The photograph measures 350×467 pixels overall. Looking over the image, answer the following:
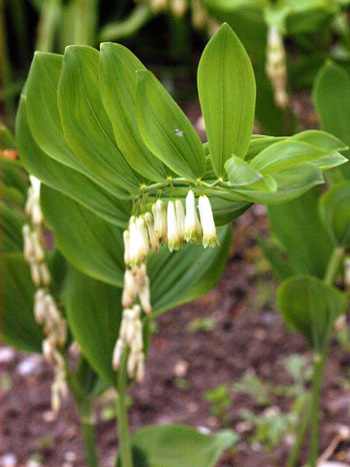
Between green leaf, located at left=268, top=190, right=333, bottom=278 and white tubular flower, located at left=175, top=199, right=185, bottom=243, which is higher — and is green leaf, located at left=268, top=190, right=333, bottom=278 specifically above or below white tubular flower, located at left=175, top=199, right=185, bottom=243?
below

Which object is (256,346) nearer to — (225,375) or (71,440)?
(225,375)

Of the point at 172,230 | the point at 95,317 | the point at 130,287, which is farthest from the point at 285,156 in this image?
the point at 95,317

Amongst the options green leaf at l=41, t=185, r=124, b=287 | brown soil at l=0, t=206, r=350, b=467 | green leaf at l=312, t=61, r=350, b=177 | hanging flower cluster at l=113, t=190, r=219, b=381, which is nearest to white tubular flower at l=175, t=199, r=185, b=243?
hanging flower cluster at l=113, t=190, r=219, b=381

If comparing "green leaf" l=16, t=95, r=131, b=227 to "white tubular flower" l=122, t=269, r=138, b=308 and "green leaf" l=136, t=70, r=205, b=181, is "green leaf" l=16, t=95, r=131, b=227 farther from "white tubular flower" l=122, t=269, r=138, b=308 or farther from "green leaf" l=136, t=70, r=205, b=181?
"green leaf" l=136, t=70, r=205, b=181

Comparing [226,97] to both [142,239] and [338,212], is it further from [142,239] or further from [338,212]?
[338,212]

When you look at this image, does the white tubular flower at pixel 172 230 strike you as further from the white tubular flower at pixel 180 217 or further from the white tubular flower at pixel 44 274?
the white tubular flower at pixel 44 274

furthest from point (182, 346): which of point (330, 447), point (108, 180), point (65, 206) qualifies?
point (108, 180)
